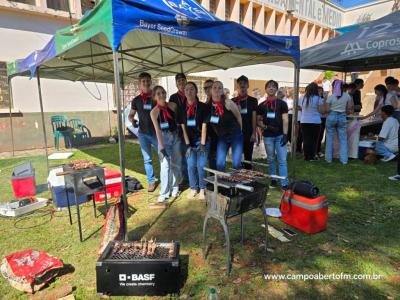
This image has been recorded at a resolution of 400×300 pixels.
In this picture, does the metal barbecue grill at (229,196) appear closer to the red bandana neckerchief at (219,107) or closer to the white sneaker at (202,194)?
the red bandana neckerchief at (219,107)

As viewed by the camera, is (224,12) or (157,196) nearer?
(157,196)

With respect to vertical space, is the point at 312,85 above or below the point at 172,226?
above

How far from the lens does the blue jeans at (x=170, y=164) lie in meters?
4.45

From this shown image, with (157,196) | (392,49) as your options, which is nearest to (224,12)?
(392,49)

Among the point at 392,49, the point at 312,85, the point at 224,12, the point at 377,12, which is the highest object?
the point at 377,12

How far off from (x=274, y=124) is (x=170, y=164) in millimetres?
1791

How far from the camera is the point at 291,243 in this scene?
329cm

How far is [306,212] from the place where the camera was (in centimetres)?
343

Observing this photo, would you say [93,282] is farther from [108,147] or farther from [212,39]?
[108,147]

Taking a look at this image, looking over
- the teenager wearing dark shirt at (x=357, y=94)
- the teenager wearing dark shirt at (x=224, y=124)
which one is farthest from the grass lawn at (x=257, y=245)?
the teenager wearing dark shirt at (x=357, y=94)

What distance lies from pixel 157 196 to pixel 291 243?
2.43 metres

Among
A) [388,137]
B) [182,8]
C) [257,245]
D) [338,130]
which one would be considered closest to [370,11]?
[388,137]

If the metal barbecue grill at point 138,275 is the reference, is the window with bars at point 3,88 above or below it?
A: above

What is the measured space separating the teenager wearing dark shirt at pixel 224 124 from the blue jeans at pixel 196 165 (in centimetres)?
25
